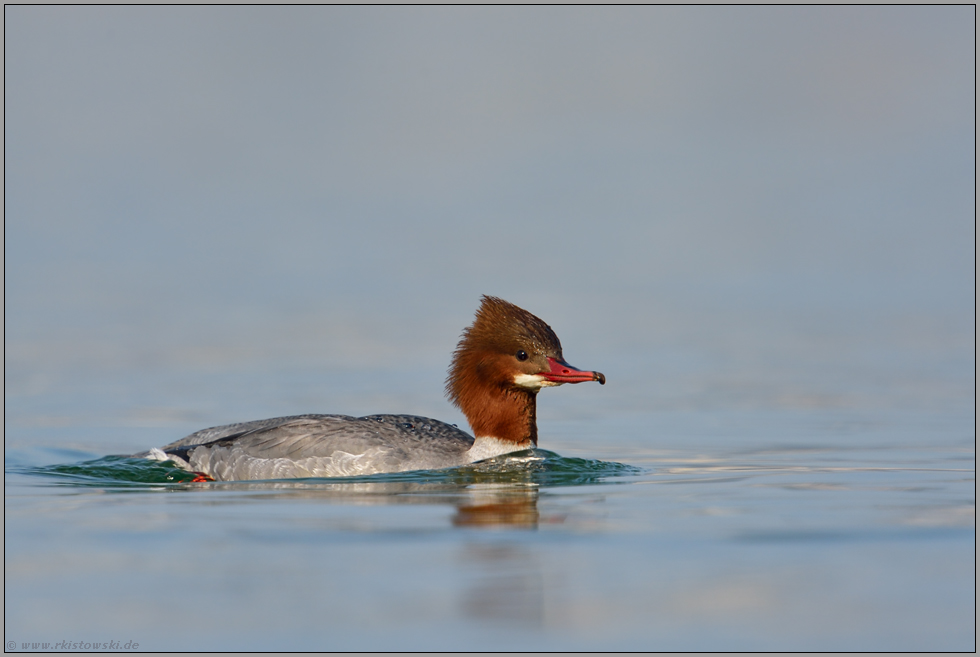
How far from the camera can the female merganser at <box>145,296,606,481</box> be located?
1030cm

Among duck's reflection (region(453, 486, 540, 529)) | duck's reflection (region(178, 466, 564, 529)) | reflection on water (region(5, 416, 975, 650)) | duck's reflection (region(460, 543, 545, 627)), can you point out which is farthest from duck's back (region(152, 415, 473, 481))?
duck's reflection (region(460, 543, 545, 627))

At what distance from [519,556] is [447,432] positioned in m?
3.84

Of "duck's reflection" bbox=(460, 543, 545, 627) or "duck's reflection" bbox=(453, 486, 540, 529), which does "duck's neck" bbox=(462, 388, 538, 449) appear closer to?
"duck's reflection" bbox=(453, 486, 540, 529)

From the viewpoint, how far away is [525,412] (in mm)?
10570

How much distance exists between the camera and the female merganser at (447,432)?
10305mm

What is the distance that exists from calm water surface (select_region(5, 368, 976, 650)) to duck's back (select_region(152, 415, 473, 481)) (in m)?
0.27

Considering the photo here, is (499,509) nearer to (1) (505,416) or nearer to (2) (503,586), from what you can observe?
(2) (503,586)

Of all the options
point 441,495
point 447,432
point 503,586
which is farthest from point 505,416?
point 503,586

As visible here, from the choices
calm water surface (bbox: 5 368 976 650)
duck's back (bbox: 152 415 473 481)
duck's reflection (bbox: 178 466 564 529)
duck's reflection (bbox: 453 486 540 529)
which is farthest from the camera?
duck's back (bbox: 152 415 473 481)

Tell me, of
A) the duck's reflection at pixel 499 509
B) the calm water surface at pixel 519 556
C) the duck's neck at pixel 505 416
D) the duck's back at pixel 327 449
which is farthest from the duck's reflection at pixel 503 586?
the duck's neck at pixel 505 416

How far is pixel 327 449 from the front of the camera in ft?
34.1

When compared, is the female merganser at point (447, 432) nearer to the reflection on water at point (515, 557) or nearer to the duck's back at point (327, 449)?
the duck's back at point (327, 449)

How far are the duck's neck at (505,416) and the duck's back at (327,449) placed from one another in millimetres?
287

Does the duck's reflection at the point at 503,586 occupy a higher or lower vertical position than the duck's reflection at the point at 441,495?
lower
